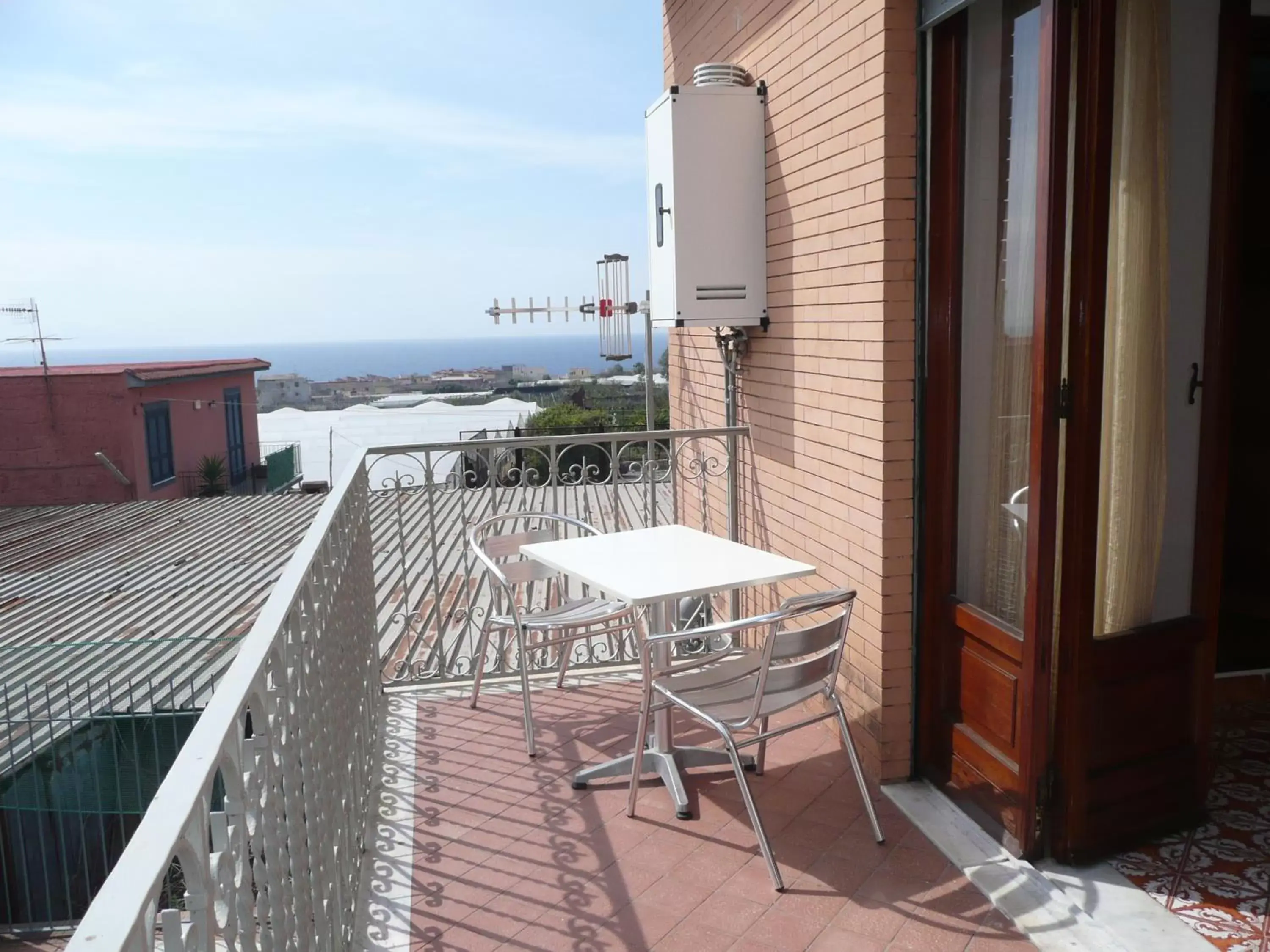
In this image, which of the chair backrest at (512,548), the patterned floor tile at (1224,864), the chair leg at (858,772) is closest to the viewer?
the patterned floor tile at (1224,864)

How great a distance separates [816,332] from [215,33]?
51.2 m

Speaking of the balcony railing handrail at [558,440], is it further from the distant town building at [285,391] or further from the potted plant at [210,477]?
the distant town building at [285,391]

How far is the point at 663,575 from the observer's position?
3.28 meters

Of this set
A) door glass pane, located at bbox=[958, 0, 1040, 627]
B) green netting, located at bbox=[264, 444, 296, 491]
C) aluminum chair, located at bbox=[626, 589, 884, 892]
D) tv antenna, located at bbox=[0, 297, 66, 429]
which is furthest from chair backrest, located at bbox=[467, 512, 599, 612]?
green netting, located at bbox=[264, 444, 296, 491]

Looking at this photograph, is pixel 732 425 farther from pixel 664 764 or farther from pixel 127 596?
pixel 127 596

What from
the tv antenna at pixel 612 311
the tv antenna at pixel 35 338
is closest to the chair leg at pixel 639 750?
the tv antenna at pixel 612 311

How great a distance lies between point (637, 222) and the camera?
17.3ft

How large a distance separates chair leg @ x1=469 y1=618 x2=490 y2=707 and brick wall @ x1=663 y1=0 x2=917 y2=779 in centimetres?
129

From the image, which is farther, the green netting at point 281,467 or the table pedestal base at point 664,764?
the green netting at point 281,467

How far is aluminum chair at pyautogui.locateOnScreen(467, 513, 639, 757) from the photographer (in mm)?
3752

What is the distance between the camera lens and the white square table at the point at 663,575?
3150 millimetres

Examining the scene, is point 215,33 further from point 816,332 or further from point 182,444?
point 816,332

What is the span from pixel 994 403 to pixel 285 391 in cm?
4265

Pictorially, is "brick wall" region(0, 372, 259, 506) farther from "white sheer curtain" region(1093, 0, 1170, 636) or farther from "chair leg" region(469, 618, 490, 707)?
"white sheer curtain" region(1093, 0, 1170, 636)
